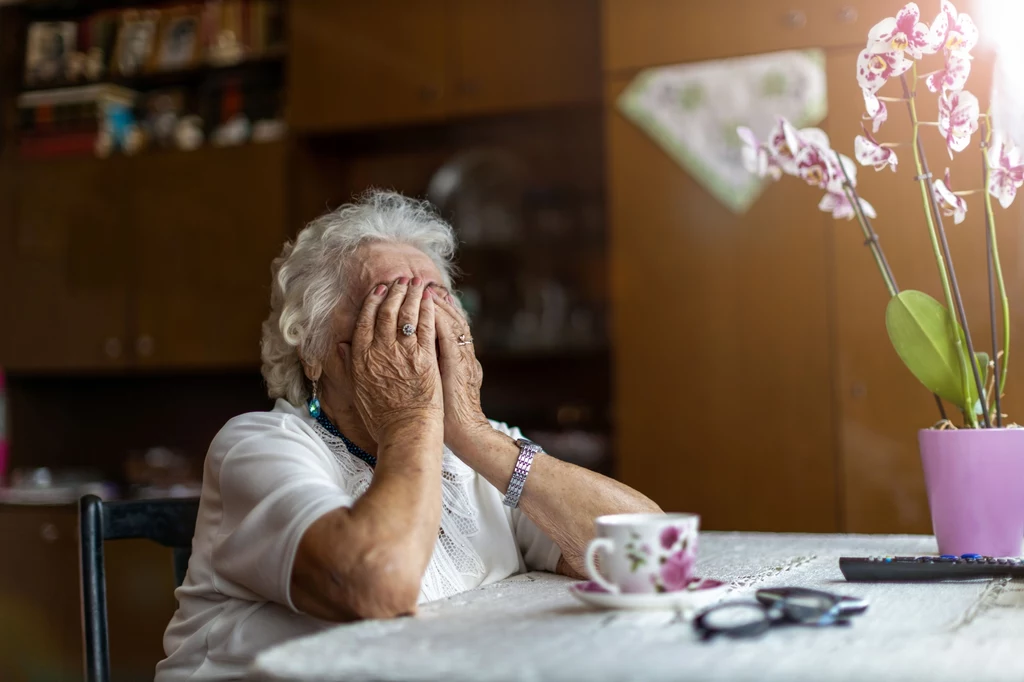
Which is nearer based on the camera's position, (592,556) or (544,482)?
(592,556)

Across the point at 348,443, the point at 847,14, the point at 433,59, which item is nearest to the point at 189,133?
the point at 433,59

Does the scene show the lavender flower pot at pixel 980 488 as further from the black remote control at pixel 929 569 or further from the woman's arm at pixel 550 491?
the woman's arm at pixel 550 491

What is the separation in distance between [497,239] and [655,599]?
98.2 inches

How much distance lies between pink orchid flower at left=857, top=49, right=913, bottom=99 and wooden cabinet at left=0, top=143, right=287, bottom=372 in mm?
2274

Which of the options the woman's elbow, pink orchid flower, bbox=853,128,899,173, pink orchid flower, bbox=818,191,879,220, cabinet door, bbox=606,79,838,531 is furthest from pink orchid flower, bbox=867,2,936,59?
cabinet door, bbox=606,79,838,531

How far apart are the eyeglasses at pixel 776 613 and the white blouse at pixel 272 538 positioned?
414 mm

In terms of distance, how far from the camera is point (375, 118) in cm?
314

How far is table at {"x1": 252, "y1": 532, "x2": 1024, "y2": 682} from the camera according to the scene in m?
0.72

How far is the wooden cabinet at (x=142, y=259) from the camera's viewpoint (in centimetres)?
324

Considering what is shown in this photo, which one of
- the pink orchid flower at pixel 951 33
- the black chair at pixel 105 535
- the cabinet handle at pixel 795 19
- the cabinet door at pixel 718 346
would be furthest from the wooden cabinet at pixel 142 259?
the pink orchid flower at pixel 951 33

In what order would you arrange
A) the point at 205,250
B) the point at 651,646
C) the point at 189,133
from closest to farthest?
the point at 651,646 < the point at 205,250 < the point at 189,133

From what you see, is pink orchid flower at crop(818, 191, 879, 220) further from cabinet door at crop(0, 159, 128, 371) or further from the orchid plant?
cabinet door at crop(0, 159, 128, 371)

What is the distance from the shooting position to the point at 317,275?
57.1 inches

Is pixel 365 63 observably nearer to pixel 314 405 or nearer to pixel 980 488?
pixel 314 405
